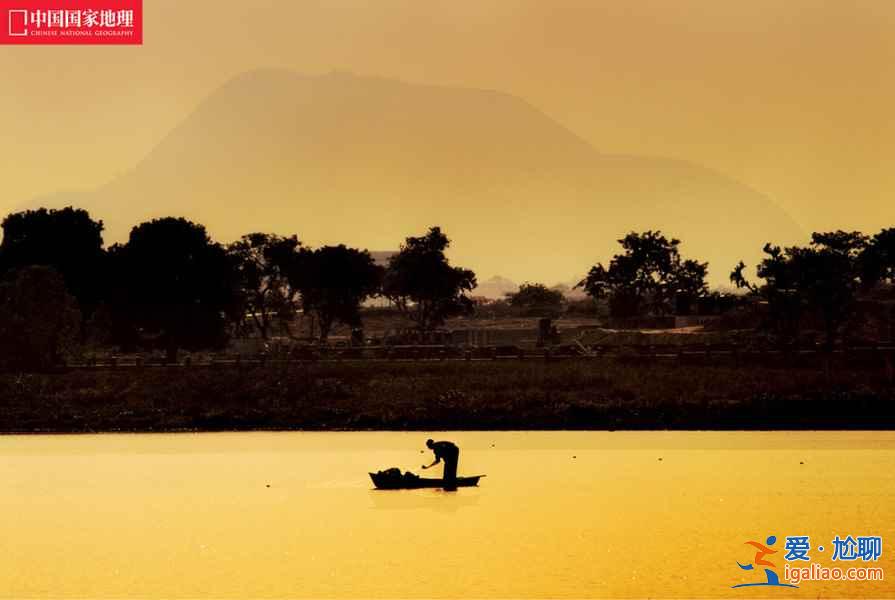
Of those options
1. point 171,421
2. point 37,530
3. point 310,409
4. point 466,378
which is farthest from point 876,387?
point 37,530

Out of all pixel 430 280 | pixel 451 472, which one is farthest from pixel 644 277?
pixel 451 472

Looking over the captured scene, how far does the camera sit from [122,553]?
1062 inches

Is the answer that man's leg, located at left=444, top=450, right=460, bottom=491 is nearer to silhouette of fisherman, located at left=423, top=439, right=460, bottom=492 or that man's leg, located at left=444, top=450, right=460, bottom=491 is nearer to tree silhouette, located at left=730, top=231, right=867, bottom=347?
silhouette of fisherman, located at left=423, top=439, right=460, bottom=492

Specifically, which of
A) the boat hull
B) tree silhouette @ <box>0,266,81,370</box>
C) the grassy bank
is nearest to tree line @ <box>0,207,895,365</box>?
tree silhouette @ <box>0,266,81,370</box>

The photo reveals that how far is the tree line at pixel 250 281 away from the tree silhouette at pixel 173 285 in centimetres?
10

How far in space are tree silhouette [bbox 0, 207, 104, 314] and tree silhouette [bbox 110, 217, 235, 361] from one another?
279 cm

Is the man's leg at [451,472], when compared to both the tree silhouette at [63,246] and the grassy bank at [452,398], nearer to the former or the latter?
the grassy bank at [452,398]

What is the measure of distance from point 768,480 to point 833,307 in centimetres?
5213

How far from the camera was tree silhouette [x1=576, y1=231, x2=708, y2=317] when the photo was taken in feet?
398

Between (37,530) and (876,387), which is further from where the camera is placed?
(876,387)

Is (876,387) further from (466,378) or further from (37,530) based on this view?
(37,530)

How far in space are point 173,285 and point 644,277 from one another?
149ft

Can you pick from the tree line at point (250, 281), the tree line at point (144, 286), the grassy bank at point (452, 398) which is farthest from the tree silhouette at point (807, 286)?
the tree line at point (144, 286)

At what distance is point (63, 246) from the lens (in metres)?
104
